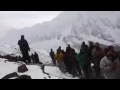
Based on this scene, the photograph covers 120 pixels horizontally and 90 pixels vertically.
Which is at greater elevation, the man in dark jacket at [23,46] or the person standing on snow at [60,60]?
the man in dark jacket at [23,46]

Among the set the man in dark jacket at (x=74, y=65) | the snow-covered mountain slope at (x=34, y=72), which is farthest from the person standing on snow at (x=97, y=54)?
the man in dark jacket at (x=74, y=65)

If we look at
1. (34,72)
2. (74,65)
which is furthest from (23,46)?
(74,65)

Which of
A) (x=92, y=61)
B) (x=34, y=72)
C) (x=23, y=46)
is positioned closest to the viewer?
(x=92, y=61)

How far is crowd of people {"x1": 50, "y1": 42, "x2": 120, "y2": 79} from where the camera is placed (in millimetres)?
8695

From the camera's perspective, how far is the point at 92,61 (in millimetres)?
12703

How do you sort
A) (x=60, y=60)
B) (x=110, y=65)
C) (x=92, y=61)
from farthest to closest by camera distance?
(x=60, y=60) → (x=92, y=61) → (x=110, y=65)

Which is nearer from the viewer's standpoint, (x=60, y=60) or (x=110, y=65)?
(x=110, y=65)

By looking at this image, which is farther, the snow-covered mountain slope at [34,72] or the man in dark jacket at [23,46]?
the man in dark jacket at [23,46]

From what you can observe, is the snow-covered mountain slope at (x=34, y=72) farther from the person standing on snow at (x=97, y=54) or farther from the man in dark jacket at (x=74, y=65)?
the person standing on snow at (x=97, y=54)

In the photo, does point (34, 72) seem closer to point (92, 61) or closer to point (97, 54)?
point (92, 61)

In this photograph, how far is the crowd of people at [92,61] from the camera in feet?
28.5

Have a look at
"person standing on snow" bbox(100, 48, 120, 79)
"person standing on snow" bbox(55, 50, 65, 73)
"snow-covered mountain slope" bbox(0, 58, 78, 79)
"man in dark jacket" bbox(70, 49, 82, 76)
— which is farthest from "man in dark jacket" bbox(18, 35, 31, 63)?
"person standing on snow" bbox(100, 48, 120, 79)
